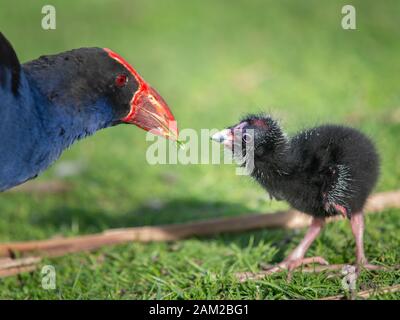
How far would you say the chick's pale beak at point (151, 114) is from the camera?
387cm

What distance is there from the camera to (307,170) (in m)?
3.86

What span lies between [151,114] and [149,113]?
0.01 metres

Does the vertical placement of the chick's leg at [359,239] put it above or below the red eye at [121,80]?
below

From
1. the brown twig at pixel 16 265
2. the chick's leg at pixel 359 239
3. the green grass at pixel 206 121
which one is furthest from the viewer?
the brown twig at pixel 16 265

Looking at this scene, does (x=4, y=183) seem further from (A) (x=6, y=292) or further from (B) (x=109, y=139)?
(B) (x=109, y=139)

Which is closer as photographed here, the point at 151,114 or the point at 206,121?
the point at 151,114

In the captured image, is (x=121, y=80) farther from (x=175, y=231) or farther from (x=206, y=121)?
(x=206, y=121)

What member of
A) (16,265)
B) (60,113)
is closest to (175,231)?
(16,265)

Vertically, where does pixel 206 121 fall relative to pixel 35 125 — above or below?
above

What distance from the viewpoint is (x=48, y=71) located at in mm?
3621

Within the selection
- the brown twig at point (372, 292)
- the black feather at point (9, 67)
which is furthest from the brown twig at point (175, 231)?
the black feather at point (9, 67)

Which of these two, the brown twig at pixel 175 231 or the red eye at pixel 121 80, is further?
the brown twig at pixel 175 231

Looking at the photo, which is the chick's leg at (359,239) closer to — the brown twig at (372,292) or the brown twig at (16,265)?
the brown twig at (372,292)

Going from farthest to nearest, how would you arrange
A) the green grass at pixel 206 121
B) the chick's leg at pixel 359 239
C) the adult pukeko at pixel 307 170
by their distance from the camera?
the green grass at pixel 206 121
the adult pukeko at pixel 307 170
the chick's leg at pixel 359 239
